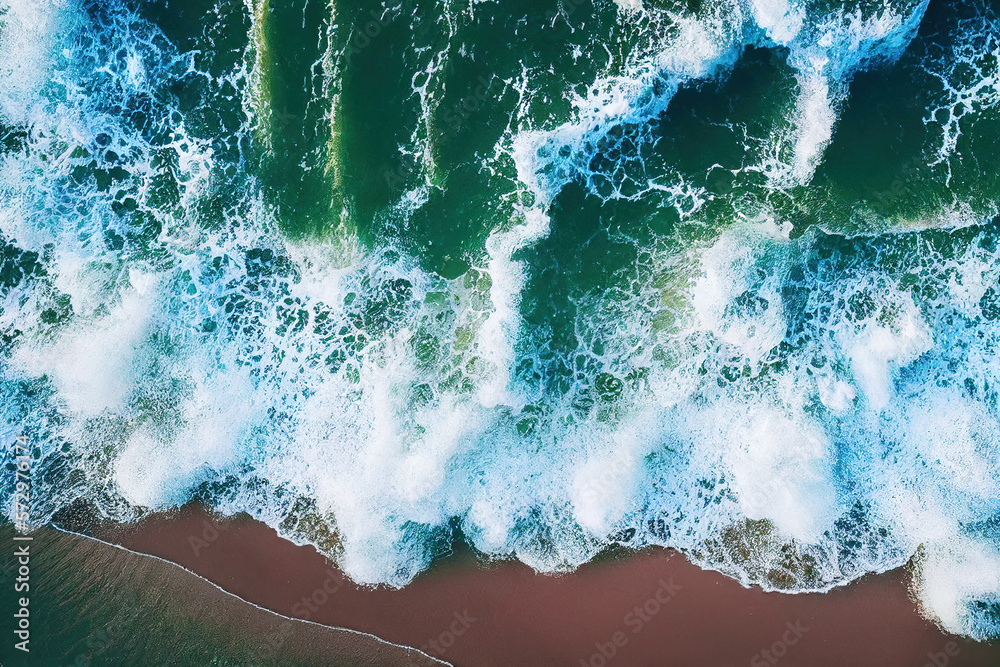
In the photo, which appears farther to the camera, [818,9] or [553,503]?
[553,503]

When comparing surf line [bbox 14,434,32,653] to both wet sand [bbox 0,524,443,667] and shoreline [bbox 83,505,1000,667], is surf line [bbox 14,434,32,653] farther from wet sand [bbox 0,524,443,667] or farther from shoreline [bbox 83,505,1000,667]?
shoreline [bbox 83,505,1000,667]

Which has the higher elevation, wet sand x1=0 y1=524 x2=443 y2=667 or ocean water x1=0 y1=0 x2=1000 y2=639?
ocean water x1=0 y1=0 x2=1000 y2=639

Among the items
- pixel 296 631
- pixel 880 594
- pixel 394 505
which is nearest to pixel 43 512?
pixel 296 631

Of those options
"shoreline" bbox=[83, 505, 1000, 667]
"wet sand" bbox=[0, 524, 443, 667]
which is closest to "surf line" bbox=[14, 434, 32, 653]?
"wet sand" bbox=[0, 524, 443, 667]

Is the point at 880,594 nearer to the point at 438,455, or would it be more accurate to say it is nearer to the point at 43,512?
the point at 438,455

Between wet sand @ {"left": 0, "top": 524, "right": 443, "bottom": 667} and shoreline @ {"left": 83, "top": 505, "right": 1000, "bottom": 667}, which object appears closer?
shoreline @ {"left": 83, "top": 505, "right": 1000, "bottom": 667}

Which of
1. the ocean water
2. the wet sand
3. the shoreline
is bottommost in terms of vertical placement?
the wet sand
